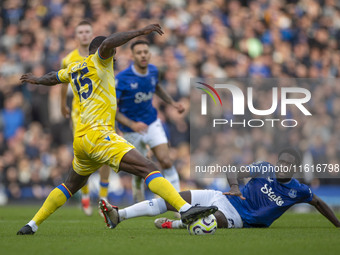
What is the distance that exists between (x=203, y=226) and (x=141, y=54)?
461 cm

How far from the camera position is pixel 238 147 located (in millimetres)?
15719

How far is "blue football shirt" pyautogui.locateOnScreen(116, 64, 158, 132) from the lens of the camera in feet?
38.7

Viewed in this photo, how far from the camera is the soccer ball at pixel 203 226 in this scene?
7832 millimetres

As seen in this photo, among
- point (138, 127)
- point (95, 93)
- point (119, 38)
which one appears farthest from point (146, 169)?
point (138, 127)

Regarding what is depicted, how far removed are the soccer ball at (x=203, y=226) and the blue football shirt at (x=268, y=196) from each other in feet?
3.39

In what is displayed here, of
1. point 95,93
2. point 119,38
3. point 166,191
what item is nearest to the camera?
point 119,38

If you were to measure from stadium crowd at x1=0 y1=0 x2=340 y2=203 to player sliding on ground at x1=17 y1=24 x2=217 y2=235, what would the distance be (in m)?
7.46

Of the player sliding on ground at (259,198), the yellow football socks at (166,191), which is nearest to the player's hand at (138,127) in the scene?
the player sliding on ground at (259,198)

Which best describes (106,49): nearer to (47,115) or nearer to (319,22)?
(47,115)

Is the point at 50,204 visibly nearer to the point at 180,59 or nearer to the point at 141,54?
the point at 141,54

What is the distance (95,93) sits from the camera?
812cm

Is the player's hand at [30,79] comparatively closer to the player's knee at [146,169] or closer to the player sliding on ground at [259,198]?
the player's knee at [146,169]

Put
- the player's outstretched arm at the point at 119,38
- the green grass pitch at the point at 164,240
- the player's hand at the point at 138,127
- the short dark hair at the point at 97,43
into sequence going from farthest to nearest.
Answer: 1. the player's hand at the point at 138,127
2. the short dark hair at the point at 97,43
3. the player's outstretched arm at the point at 119,38
4. the green grass pitch at the point at 164,240

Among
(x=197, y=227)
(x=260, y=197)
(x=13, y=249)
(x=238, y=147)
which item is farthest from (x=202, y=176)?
(x=13, y=249)
